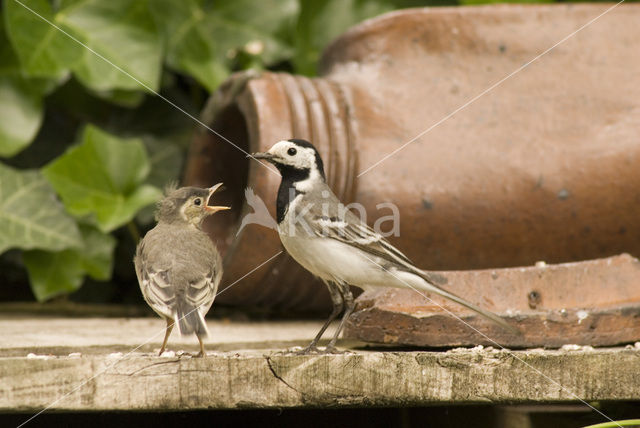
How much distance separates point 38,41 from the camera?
8.95 ft

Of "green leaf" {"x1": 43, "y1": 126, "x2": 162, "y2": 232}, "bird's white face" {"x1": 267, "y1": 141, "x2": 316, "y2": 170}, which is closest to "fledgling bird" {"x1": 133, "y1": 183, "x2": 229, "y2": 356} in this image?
"bird's white face" {"x1": 267, "y1": 141, "x2": 316, "y2": 170}

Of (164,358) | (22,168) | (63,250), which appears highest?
(22,168)

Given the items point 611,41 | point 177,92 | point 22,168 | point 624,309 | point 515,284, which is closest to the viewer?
point 624,309

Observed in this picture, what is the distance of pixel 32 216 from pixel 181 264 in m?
1.34

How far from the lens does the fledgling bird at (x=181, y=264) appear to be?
1420mm

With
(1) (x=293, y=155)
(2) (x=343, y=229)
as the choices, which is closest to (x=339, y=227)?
(2) (x=343, y=229)

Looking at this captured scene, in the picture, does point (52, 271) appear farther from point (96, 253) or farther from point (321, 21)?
point (321, 21)

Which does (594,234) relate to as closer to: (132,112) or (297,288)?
(297,288)

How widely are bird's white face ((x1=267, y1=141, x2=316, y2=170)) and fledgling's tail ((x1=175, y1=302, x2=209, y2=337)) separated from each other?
33 cm

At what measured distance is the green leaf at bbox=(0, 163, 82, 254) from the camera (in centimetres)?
260

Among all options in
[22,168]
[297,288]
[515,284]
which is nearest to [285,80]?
[297,288]

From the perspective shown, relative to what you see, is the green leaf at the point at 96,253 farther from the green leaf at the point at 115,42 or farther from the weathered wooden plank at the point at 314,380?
the weathered wooden plank at the point at 314,380

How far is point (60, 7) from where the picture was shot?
2764mm

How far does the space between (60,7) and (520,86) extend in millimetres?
1508
